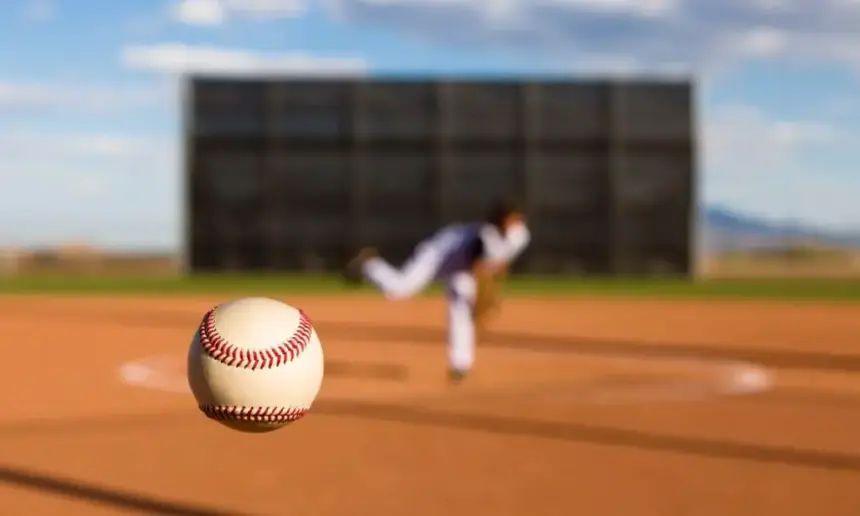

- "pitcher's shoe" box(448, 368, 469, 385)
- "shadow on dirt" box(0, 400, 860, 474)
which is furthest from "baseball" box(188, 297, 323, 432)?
"pitcher's shoe" box(448, 368, 469, 385)

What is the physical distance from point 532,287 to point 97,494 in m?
26.3

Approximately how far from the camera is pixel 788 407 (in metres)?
8.83

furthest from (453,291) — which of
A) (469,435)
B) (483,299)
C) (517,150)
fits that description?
(517,150)

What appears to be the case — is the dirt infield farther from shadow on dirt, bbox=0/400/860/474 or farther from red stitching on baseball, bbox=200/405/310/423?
red stitching on baseball, bbox=200/405/310/423

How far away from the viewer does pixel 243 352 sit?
438 centimetres

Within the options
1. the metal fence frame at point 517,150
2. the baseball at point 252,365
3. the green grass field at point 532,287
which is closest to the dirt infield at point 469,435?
the baseball at point 252,365

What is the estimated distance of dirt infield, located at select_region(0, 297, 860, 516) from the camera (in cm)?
545

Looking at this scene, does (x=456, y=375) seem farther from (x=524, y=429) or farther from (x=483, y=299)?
(x=524, y=429)

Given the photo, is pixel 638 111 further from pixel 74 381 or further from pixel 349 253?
pixel 74 381

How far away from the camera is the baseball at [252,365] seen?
4.37 m

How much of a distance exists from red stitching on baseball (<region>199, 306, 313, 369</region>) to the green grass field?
21722 millimetres

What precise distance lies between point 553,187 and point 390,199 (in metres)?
5.18

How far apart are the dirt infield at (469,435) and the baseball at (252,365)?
32.6 inches

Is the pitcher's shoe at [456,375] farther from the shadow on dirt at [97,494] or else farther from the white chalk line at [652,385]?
the shadow on dirt at [97,494]
